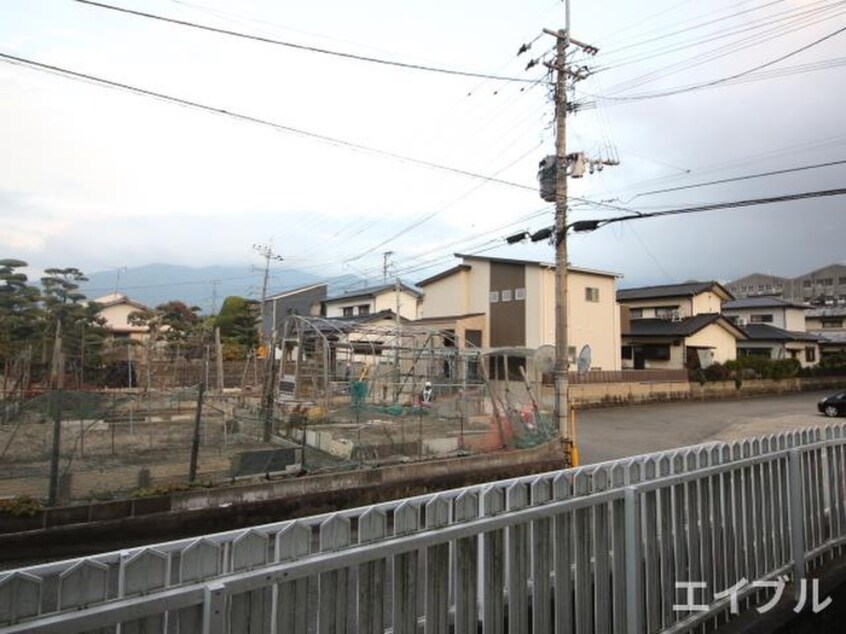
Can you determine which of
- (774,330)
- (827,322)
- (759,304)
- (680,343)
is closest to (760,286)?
(827,322)

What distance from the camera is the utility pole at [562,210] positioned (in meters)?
13.9

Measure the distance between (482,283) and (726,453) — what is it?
96.4 ft

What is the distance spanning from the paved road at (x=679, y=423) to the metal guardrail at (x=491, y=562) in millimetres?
11148

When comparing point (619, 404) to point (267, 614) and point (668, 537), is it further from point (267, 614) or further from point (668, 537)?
point (267, 614)

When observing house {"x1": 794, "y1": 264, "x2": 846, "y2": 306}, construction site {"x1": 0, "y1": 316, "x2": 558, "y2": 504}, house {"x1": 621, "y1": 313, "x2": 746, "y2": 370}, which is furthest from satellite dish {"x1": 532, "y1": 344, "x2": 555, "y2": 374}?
house {"x1": 794, "y1": 264, "x2": 846, "y2": 306}

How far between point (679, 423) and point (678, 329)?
14.0 m

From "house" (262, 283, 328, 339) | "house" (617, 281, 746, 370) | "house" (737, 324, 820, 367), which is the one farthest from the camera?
"house" (262, 283, 328, 339)

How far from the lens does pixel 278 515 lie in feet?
31.2

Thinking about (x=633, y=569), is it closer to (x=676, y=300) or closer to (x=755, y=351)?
(x=676, y=300)

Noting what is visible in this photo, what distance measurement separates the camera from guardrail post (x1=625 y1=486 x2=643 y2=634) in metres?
3.06

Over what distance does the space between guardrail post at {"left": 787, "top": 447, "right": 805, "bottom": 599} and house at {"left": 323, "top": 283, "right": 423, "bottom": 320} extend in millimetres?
37190

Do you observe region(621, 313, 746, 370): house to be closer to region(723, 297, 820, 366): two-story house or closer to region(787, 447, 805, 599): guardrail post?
region(723, 297, 820, 366): two-story house

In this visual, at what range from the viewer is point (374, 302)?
4288 cm

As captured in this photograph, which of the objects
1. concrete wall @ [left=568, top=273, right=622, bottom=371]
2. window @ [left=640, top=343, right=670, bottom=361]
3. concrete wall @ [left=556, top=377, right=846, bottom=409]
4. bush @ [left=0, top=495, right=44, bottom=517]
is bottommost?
bush @ [left=0, top=495, right=44, bottom=517]
